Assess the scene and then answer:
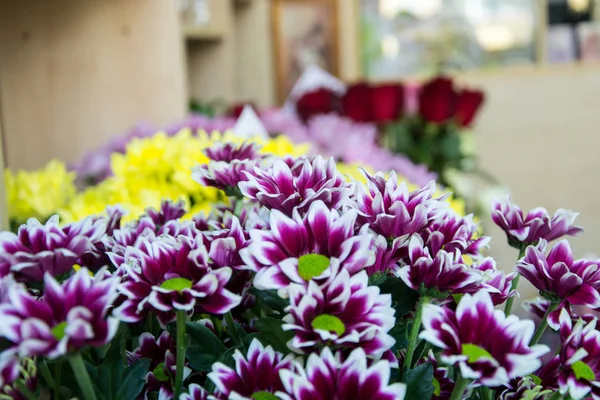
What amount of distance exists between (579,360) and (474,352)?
7 centimetres

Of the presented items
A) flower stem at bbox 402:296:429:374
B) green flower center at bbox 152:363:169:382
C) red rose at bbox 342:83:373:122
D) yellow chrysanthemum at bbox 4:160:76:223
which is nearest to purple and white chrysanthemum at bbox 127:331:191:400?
green flower center at bbox 152:363:169:382

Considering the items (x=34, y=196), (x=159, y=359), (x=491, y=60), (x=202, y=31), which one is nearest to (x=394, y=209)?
(x=159, y=359)

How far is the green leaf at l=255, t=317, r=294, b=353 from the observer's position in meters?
0.29

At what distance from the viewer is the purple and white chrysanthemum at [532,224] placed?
38 centimetres

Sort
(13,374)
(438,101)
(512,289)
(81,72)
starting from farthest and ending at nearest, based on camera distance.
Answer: (438,101) < (81,72) < (512,289) < (13,374)

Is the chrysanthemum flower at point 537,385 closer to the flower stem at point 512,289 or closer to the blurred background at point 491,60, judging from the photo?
the flower stem at point 512,289

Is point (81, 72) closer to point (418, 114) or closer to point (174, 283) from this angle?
point (418, 114)

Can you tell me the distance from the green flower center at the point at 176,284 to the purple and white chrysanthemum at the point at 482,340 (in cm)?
10

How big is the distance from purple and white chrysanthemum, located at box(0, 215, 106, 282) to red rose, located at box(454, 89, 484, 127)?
0.94 meters

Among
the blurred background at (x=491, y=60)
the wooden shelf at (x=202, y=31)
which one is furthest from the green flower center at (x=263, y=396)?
the blurred background at (x=491, y=60)

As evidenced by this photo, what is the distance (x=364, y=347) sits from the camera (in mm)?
275

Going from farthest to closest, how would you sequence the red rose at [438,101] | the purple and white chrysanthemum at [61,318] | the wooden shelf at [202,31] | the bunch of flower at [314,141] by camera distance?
1. the wooden shelf at [202,31]
2. the red rose at [438,101]
3. the bunch of flower at [314,141]
4. the purple and white chrysanthemum at [61,318]

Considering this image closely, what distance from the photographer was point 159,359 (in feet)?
1.14

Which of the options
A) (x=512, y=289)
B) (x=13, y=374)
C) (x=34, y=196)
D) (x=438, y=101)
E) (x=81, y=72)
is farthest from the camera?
(x=438, y=101)
